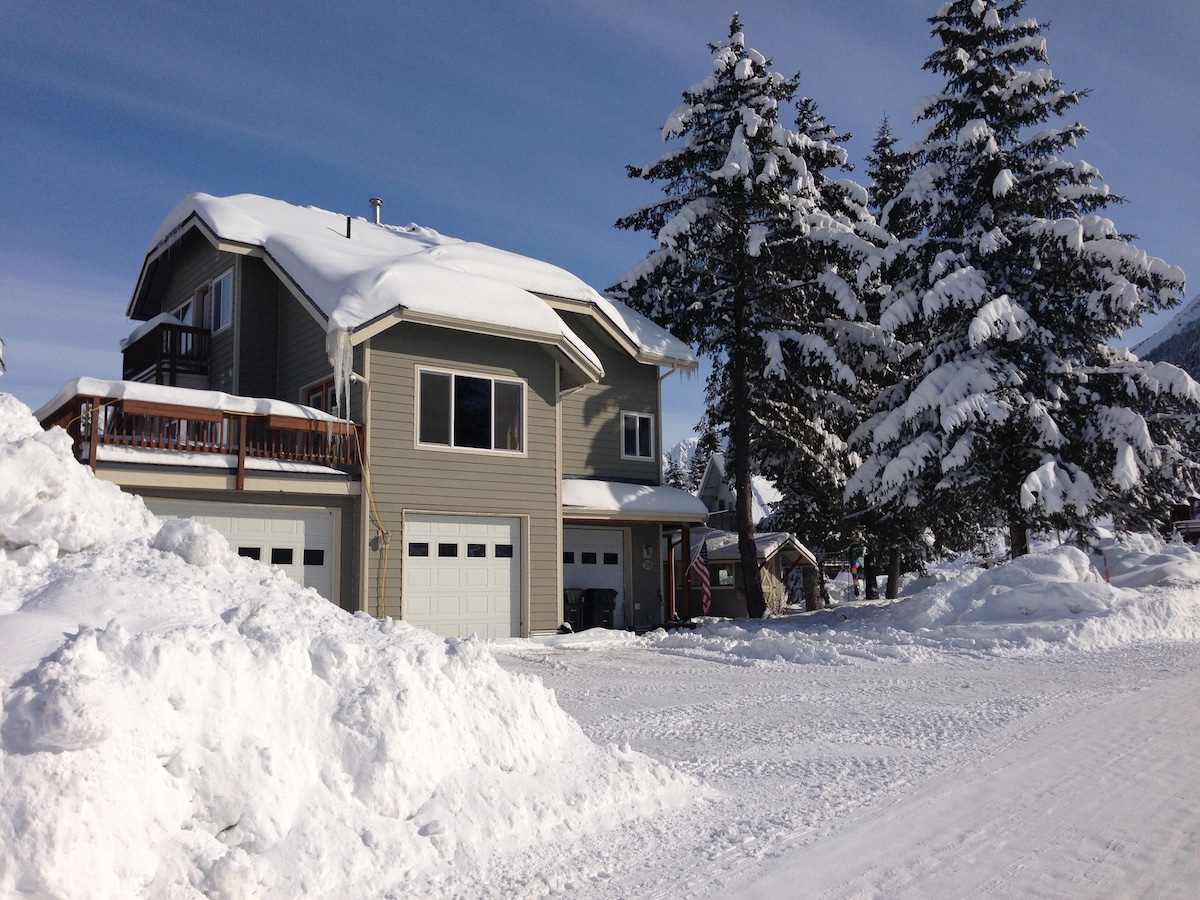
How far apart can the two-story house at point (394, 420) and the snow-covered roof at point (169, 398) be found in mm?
34

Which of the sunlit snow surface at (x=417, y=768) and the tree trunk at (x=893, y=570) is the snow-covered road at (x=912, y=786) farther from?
the tree trunk at (x=893, y=570)

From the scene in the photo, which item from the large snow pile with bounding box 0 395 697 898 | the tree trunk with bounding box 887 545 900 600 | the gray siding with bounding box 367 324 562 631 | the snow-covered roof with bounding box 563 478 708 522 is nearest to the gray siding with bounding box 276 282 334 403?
the gray siding with bounding box 367 324 562 631

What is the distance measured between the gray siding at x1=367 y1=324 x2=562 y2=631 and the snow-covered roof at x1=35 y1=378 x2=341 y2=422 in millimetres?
1165

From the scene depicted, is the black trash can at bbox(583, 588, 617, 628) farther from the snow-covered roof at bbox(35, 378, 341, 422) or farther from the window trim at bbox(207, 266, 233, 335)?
the window trim at bbox(207, 266, 233, 335)

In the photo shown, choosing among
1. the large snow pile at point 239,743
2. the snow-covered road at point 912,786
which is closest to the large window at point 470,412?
the snow-covered road at point 912,786

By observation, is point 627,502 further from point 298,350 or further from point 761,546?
point 761,546

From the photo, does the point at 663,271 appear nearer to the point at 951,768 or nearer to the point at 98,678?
the point at 951,768

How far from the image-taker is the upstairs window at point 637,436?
2016 cm

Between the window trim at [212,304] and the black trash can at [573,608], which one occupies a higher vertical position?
the window trim at [212,304]

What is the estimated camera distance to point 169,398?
12.9 m

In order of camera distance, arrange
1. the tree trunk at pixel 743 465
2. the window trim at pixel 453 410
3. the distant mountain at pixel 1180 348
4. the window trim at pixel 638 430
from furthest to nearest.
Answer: the distant mountain at pixel 1180 348
the window trim at pixel 638 430
the tree trunk at pixel 743 465
the window trim at pixel 453 410

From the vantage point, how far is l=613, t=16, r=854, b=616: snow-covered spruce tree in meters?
19.3

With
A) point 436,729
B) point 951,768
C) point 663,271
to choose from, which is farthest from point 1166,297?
point 436,729

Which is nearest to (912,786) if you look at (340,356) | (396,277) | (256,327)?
(340,356)
